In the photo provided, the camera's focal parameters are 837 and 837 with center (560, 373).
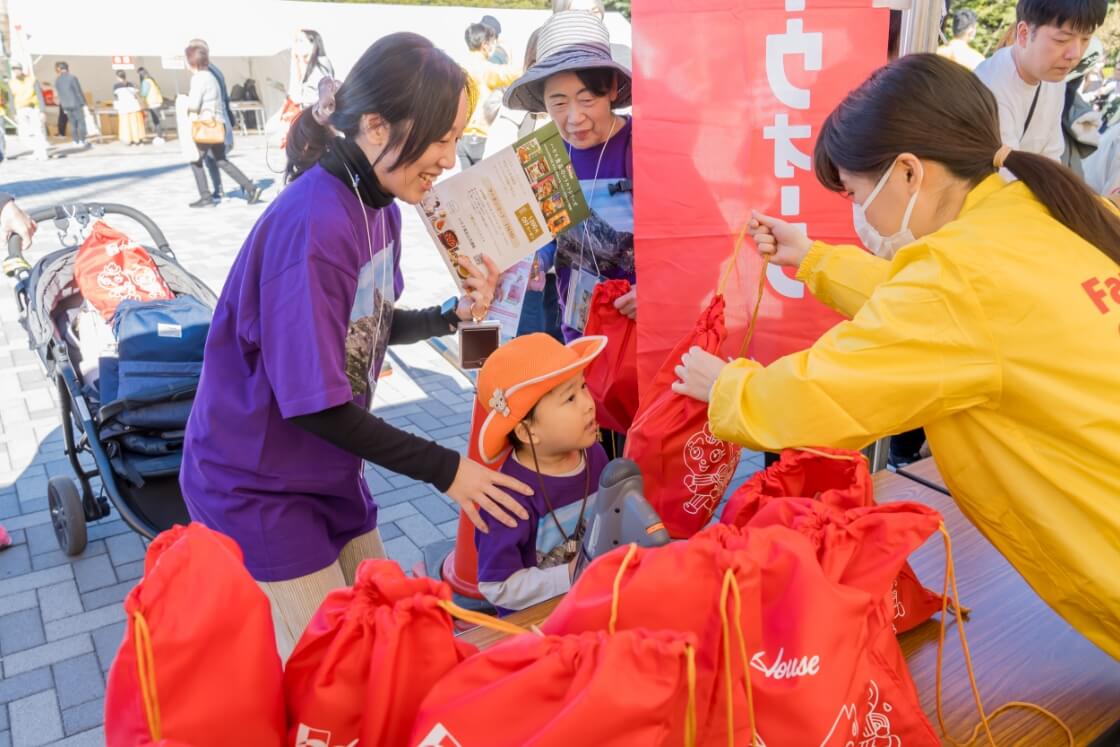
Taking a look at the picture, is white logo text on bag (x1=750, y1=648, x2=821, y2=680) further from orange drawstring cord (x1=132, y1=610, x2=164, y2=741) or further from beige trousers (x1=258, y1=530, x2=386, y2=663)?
beige trousers (x1=258, y1=530, x2=386, y2=663)

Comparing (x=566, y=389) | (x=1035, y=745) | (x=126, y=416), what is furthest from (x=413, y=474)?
(x=126, y=416)

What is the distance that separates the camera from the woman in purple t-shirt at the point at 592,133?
8.38ft

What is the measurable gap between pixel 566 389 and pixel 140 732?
124 cm

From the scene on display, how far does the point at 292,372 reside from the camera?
1490mm

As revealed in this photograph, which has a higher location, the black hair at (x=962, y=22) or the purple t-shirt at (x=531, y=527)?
the black hair at (x=962, y=22)

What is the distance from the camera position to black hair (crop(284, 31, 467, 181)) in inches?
61.0

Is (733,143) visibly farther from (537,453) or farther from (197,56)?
(197,56)

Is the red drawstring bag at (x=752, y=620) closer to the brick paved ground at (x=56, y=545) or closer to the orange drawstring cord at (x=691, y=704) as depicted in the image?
the orange drawstring cord at (x=691, y=704)

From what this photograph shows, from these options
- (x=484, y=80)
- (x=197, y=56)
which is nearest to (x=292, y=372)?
(x=484, y=80)

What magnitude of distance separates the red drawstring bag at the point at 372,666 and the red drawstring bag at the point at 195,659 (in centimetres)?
4

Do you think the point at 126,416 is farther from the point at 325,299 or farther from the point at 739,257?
the point at 739,257

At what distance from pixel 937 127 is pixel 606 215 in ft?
4.07

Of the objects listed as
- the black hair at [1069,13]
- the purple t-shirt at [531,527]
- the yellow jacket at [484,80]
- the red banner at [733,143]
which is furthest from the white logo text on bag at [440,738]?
the yellow jacket at [484,80]

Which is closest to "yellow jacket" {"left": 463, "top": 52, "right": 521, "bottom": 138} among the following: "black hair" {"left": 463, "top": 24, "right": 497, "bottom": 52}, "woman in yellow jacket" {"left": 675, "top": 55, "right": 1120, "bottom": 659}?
"black hair" {"left": 463, "top": 24, "right": 497, "bottom": 52}
